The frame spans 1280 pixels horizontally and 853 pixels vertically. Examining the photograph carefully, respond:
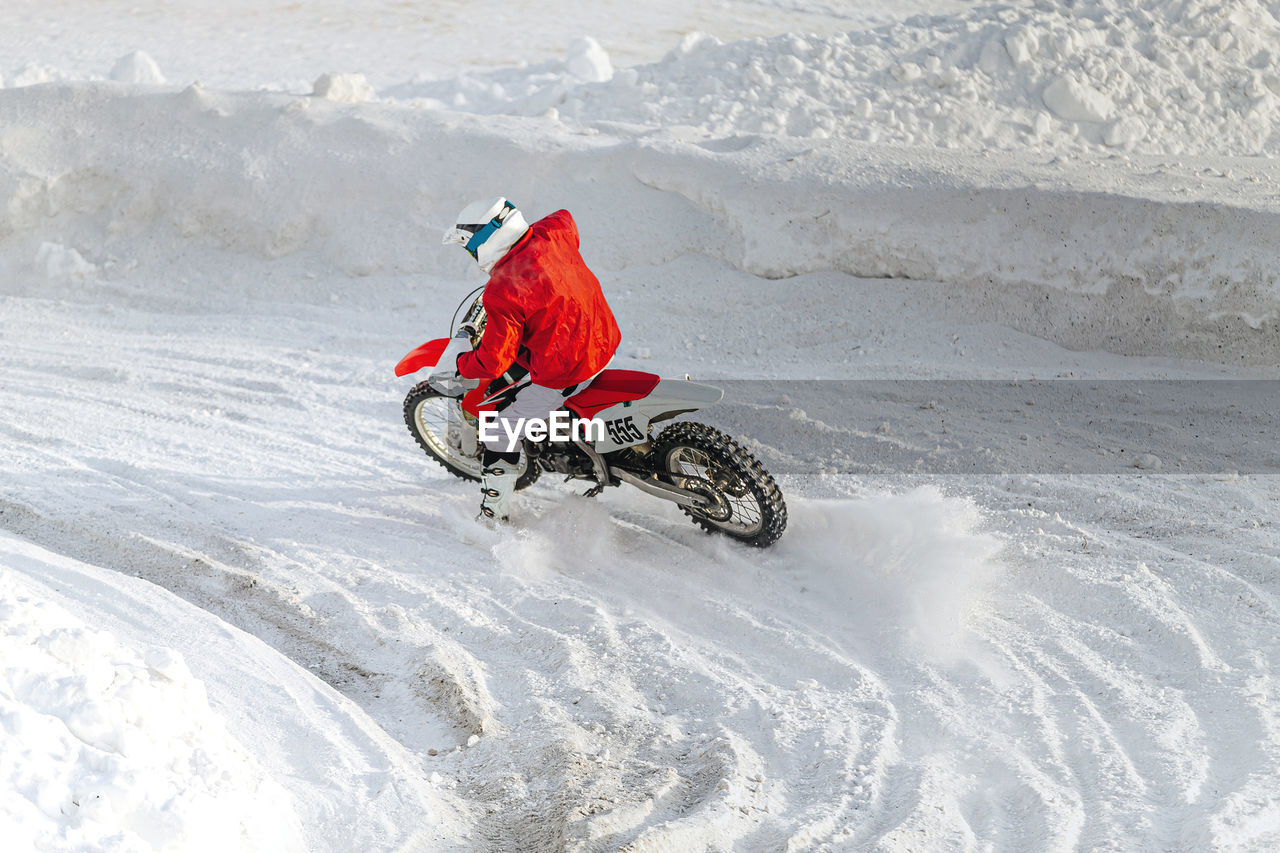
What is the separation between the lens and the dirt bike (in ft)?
15.8

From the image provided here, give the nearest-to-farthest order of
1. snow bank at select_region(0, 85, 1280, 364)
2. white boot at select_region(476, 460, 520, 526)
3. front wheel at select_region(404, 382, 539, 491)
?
→ white boot at select_region(476, 460, 520, 526), front wheel at select_region(404, 382, 539, 491), snow bank at select_region(0, 85, 1280, 364)

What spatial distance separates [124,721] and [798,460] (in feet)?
12.9

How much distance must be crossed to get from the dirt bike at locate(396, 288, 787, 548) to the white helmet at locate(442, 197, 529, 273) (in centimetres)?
32

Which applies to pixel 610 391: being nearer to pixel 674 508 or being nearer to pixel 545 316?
pixel 545 316

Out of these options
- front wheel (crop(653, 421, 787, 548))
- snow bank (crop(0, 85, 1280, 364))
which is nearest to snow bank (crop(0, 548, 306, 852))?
front wheel (crop(653, 421, 787, 548))

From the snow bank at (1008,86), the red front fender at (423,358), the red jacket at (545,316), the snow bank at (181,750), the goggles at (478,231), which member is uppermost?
the snow bank at (1008,86)

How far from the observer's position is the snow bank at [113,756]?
291 cm

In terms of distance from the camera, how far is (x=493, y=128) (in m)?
8.73

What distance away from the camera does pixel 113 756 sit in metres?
3.07

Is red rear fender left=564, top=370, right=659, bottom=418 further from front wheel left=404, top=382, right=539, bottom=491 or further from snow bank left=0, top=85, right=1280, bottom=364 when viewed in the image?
snow bank left=0, top=85, right=1280, bottom=364

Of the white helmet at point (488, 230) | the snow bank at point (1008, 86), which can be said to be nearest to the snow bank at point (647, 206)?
the snow bank at point (1008, 86)

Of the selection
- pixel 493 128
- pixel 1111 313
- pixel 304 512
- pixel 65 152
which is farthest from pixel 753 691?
pixel 65 152

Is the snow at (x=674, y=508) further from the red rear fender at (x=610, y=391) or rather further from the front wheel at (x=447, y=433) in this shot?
the red rear fender at (x=610, y=391)

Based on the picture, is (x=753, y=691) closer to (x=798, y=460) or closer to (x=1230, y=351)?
(x=798, y=460)
